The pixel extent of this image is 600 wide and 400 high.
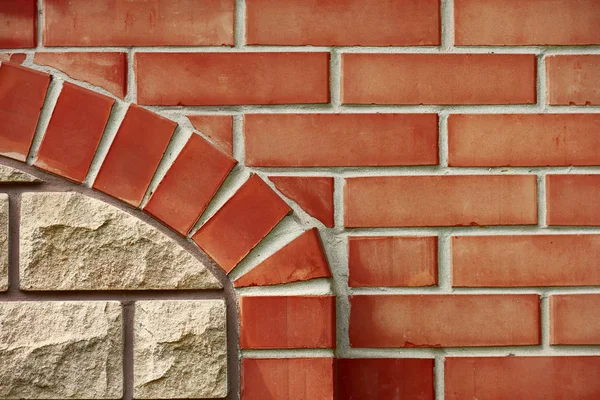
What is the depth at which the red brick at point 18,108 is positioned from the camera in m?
0.92

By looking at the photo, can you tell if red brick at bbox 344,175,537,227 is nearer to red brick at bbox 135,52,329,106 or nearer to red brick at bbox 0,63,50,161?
red brick at bbox 135,52,329,106

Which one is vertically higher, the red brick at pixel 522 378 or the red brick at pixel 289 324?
the red brick at pixel 289 324

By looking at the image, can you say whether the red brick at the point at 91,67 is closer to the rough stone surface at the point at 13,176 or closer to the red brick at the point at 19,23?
the red brick at the point at 19,23

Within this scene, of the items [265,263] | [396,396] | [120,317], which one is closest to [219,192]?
[265,263]

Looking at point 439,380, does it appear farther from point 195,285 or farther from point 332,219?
point 195,285

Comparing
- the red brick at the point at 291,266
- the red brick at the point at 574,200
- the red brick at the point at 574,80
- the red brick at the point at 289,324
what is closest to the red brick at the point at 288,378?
the red brick at the point at 289,324

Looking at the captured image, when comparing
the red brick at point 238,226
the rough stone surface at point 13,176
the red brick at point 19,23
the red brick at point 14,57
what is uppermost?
the red brick at point 19,23

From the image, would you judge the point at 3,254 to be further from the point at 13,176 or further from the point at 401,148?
the point at 401,148

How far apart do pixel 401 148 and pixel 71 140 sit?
21.2 inches

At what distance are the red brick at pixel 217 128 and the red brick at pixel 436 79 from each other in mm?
198

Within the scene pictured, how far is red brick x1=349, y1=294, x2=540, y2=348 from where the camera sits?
0.95 m

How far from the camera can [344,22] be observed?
3.14ft

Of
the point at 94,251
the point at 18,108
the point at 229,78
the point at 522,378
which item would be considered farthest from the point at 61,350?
the point at 522,378

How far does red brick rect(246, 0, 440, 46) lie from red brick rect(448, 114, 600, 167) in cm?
16
